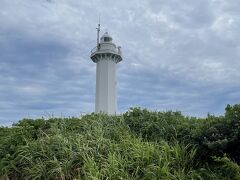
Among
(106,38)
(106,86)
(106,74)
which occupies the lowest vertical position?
(106,86)

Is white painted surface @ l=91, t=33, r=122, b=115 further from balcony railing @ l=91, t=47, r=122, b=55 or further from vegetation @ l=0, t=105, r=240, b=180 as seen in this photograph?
vegetation @ l=0, t=105, r=240, b=180

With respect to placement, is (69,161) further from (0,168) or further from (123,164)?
(0,168)

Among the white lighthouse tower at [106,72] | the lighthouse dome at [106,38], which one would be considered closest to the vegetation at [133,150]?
the white lighthouse tower at [106,72]

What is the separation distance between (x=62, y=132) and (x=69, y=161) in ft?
4.96

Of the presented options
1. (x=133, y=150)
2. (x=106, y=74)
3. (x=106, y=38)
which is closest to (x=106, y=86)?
(x=106, y=74)

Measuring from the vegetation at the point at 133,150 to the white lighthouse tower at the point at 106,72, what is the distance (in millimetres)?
19520

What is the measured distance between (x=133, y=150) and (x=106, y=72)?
22.4m

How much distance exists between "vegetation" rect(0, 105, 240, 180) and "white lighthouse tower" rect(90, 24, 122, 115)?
64.0ft

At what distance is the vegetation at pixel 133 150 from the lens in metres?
6.12

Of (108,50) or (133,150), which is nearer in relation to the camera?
(133,150)

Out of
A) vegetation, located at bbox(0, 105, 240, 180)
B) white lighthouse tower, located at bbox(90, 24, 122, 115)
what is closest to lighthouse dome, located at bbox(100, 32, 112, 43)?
white lighthouse tower, located at bbox(90, 24, 122, 115)

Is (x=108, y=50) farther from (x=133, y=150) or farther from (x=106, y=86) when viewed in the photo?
(x=133, y=150)

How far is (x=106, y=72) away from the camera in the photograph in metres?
28.9

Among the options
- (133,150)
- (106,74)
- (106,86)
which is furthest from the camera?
(106,74)
